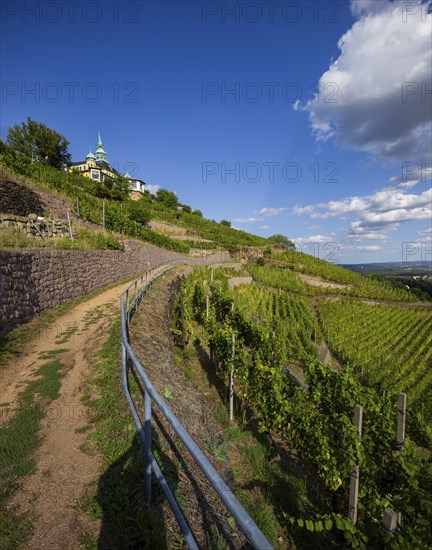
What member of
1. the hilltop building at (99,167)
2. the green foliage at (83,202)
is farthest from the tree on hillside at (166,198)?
the green foliage at (83,202)

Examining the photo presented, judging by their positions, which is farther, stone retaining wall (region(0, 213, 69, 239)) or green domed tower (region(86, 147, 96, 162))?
green domed tower (region(86, 147, 96, 162))

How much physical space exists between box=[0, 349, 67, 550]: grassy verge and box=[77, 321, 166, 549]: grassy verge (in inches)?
21.1

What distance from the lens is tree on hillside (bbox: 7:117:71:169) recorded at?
4384 centimetres

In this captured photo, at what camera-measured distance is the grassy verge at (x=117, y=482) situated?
7.68 feet

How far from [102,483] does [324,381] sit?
4.93 meters

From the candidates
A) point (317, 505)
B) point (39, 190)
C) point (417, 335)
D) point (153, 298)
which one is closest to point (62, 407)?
point (317, 505)

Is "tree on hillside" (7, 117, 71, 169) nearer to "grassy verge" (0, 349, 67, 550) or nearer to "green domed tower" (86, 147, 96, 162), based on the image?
"green domed tower" (86, 147, 96, 162)

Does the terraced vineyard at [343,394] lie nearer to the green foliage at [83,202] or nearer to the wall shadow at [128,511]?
the wall shadow at [128,511]

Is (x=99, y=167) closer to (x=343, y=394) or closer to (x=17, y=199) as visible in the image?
(x=17, y=199)

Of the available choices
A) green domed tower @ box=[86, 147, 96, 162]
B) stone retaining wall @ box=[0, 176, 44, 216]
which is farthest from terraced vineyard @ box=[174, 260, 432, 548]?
green domed tower @ box=[86, 147, 96, 162]

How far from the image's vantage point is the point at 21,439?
11.9 feet

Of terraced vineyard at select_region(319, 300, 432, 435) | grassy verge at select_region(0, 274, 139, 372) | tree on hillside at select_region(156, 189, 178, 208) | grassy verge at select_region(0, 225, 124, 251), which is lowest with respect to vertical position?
terraced vineyard at select_region(319, 300, 432, 435)

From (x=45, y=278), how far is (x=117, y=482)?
880 cm

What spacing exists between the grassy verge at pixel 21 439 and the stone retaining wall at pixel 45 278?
128 inches
